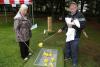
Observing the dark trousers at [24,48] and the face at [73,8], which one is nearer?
the face at [73,8]

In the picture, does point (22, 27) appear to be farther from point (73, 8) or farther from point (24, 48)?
point (73, 8)

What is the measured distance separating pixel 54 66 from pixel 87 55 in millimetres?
1839

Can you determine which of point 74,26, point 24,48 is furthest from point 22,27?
point 74,26

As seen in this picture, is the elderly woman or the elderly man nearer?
the elderly man

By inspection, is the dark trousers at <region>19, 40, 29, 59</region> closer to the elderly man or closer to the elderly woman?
the elderly woman

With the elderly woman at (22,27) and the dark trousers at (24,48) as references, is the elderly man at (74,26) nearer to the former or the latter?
the elderly woman at (22,27)

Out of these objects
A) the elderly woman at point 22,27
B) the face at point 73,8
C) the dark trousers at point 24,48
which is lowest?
the dark trousers at point 24,48

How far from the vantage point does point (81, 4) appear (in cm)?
2206

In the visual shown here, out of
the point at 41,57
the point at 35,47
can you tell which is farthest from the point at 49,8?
the point at 41,57

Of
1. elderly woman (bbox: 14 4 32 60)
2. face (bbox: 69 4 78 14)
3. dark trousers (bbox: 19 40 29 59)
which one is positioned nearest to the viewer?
face (bbox: 69 4 78 14)

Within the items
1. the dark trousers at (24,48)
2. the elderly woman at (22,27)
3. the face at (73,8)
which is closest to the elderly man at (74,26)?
the face at (73,8)

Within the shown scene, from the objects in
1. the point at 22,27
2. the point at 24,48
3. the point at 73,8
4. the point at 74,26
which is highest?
the point at 73,8

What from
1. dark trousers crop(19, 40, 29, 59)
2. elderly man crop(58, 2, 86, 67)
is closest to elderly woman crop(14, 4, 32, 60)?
dark trousers crop(19, 40, 29, 59)

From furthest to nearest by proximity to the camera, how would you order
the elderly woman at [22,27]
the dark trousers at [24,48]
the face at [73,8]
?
the dark trousers at [24,48]
the elderly woman at [22,27]
the face at [73,8]
